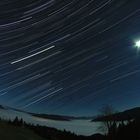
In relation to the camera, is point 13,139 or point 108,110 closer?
point 13,139

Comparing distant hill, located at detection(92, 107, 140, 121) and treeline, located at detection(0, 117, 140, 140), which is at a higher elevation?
distant hill, located at detection(92, 107, 140, 121)

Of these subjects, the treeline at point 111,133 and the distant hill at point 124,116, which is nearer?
the treeline at point 111,133

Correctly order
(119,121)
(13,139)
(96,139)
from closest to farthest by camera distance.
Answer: (13,139)
(96,139)
(119,121)

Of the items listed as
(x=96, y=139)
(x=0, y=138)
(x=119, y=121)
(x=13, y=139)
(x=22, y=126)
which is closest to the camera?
(x=0, y=138)

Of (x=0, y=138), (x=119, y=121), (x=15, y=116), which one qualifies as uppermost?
(x=15, y=116)

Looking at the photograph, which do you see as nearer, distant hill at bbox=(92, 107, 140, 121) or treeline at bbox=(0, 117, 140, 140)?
treeline at bbox=(0, 117, 140, 140)

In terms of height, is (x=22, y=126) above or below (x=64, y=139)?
above

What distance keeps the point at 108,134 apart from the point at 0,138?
81.7 ft

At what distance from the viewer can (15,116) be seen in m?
83.8

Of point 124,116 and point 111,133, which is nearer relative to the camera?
point 111,133

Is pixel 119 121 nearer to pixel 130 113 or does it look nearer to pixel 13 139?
pixel 130 113

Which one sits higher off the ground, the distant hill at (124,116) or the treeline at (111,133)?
the distant hill at (124,116)

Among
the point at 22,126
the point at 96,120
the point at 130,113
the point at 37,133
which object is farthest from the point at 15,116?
the point at 130,113

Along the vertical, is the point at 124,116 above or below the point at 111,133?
above
